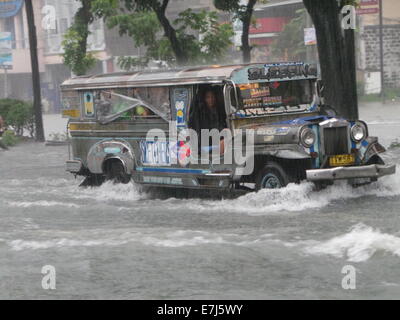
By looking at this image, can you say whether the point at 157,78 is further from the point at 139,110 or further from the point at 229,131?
the point at 229,131

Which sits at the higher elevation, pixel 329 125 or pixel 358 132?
pixel 329 125

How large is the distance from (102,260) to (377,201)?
4.95 metres

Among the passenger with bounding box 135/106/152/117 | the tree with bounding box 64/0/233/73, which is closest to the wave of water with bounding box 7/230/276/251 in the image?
the passenger with bounding box 135/106/152/117

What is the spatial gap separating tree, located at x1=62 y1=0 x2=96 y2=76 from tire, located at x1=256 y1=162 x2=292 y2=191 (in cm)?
1735

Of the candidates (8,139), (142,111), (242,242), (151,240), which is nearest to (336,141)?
(242,242)

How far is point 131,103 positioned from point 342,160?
13.6 feet

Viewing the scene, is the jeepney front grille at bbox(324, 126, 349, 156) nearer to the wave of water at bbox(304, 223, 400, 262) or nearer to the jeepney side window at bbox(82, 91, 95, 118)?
the wave of water at bbox(304, 223, 400, 262)

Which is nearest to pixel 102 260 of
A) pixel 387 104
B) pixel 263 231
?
pixel 263 231

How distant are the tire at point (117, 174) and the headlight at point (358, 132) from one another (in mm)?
4625

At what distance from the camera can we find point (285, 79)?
1434cm

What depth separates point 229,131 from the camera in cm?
1373

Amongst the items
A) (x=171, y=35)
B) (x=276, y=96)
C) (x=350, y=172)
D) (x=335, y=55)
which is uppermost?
(x=171, y=35)

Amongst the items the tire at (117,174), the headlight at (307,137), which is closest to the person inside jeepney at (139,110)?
the tire at (117,174)

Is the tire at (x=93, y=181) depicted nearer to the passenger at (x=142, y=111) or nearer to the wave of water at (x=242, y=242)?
the passenger at (x=142, y=111)
